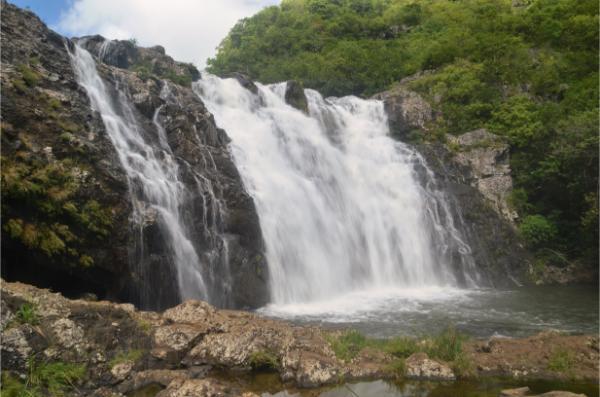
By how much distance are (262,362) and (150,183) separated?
7717 millimetres

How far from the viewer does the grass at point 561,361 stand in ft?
27.7

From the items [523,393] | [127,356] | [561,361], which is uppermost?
[127,356]

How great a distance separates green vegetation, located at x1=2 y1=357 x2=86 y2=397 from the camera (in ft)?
19.6

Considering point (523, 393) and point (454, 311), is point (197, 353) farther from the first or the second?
point (454, 311)

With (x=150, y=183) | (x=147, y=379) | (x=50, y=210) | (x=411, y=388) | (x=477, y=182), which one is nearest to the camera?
(x=147, y=379)

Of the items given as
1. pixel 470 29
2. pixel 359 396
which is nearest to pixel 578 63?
pixel 470 29

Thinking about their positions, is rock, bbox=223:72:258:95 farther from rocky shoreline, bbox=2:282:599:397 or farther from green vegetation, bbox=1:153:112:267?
rocky shoreline, bbox=2:282:599:397

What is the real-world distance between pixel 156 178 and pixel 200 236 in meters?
2.25

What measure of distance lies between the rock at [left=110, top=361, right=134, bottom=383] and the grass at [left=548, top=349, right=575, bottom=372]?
7.24 m

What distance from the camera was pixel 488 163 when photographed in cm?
2561

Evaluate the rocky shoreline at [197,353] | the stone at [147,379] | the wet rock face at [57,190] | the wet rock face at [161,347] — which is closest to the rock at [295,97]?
the wet rock face at [57,190]

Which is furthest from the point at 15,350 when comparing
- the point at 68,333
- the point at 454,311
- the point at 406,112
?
the point at 406,112

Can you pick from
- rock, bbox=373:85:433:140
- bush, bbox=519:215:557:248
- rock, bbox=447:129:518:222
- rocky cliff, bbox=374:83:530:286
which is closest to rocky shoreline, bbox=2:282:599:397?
rocky cliff, bbox=374:83:530:286

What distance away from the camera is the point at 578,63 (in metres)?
29.7
